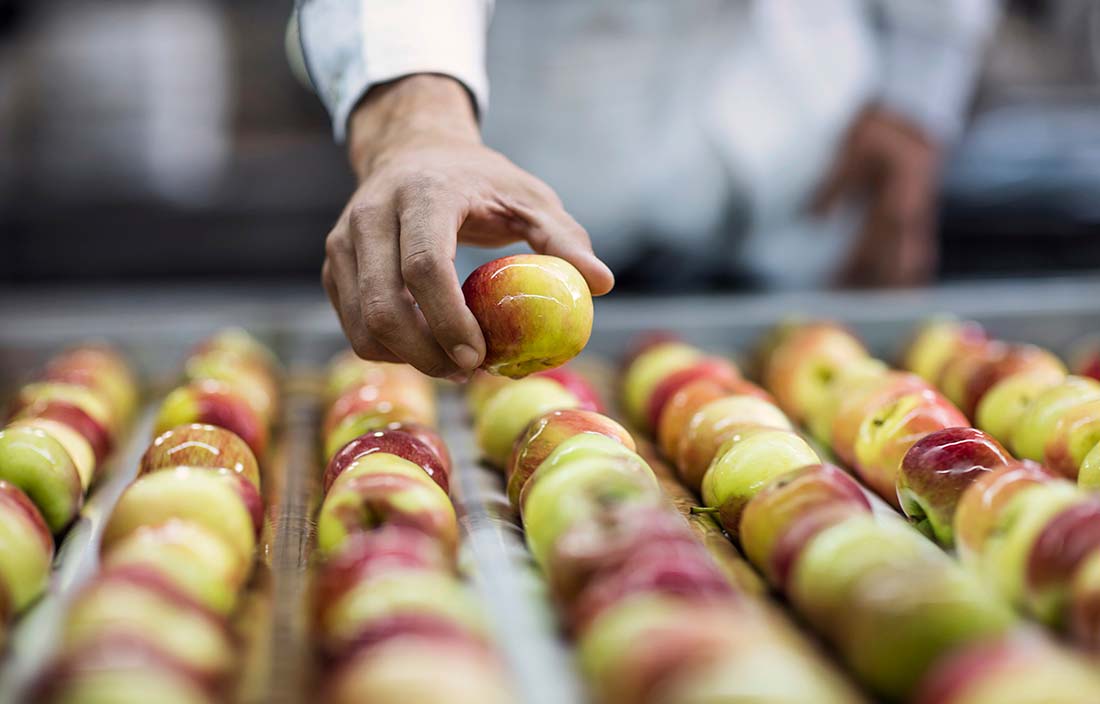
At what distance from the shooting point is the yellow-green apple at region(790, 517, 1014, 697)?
77 cm

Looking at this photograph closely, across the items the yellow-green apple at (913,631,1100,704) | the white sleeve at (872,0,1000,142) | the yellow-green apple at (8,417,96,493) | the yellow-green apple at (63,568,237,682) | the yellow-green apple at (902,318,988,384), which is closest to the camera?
the yellow-green apple at (913,631,1100,704)

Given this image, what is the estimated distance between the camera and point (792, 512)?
102 centimetres

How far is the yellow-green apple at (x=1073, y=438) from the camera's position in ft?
3.96

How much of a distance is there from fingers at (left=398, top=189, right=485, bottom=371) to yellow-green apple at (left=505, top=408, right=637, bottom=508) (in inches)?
4.7

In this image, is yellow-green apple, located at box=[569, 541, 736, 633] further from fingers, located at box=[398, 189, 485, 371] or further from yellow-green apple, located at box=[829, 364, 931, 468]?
yellow-green apple, located at box=[829, 364, 931, 468]

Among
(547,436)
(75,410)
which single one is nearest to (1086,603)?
(547,436)

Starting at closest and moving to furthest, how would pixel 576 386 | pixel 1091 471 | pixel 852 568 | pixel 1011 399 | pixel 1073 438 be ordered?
pixel 852 568 → pixel 1091 471 → pixel 1073 438 → pixel 1011 399 → pixel 576 386

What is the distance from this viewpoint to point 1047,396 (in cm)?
133

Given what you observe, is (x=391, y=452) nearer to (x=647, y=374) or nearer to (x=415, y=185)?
(x=415, y=185)

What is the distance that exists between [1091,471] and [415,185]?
0.81 metres

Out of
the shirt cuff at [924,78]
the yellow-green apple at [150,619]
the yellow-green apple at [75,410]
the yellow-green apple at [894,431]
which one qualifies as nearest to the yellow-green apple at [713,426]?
the yellow-green apple at [894,431]

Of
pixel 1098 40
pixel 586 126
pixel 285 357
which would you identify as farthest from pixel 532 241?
pixel 1098 40

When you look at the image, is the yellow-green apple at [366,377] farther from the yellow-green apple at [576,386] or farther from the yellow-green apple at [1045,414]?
the yellow-green apple at [1045,414]

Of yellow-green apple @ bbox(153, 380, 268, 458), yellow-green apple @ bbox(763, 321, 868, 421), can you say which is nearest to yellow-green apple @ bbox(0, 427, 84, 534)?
yellow-green apple @ bbox(153, 380, 268, 458)
